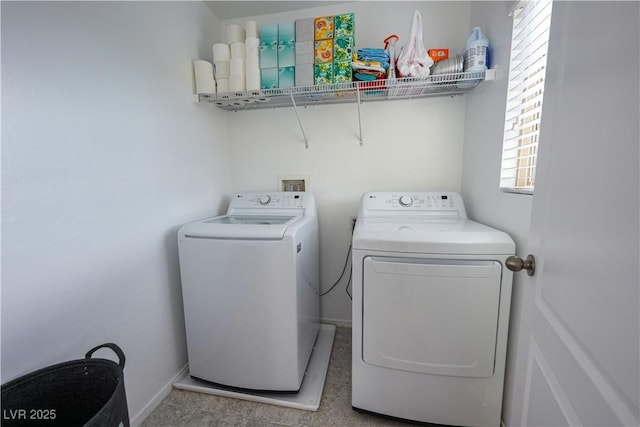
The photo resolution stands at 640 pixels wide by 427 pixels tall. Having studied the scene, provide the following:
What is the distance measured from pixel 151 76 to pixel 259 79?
594 mm

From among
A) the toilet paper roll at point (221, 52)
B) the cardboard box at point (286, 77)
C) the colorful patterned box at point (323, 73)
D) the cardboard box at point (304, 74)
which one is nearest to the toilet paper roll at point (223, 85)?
the toilet paper roll at point (221, 52)

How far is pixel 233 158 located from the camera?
2.09 metres

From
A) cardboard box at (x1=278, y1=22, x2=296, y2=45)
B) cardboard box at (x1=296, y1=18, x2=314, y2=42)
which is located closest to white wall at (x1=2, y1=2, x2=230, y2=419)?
cardboard box at (x1=278, y1=22, x2=296, y2=45)

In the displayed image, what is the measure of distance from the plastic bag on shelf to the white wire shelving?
37 millimetres

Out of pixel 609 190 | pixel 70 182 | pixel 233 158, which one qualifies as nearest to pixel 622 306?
pixel 609 190

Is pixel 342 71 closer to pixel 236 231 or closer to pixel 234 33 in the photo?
pixel 234 33

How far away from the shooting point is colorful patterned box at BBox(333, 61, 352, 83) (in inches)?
58.8

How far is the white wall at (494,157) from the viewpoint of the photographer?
3.67ft

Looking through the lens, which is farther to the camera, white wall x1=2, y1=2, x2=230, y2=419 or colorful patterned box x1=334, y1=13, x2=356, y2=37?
colorful patterned box x1=334, y1=13, x2=356, y2=37

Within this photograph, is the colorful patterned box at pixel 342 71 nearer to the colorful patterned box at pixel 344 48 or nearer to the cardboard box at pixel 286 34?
the colorful patterned box at pixel 344 48

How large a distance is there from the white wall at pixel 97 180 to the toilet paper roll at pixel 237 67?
11.9 inches

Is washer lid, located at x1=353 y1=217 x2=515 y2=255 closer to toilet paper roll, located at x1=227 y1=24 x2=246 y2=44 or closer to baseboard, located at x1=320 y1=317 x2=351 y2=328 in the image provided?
baseboard, located at x1=320 y1=317 x2=351 y2=328

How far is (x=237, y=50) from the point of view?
158 centimetres

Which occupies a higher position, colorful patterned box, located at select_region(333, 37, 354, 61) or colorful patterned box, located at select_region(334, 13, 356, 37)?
colorful patterned box, located at select_region(334, 13, 356, 37)
